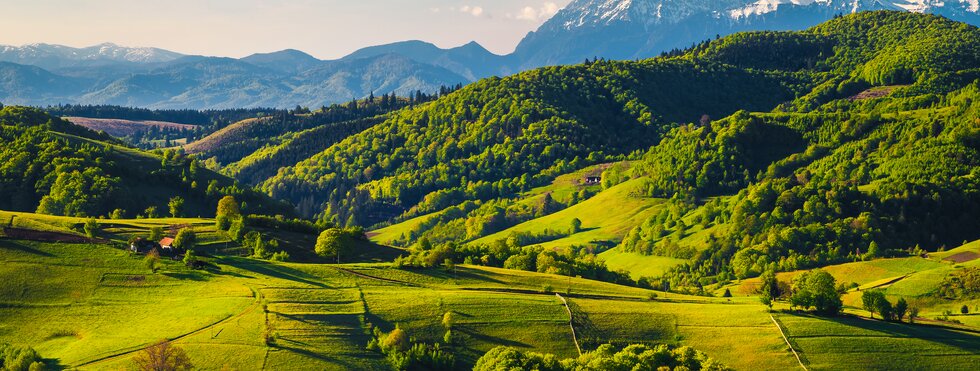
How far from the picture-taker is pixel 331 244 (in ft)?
538

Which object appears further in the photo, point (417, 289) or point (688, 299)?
point (688, 299)

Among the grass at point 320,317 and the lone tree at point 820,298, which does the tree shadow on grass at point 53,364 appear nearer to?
the grass at point 320,317

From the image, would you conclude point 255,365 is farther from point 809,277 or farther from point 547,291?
point 809,277

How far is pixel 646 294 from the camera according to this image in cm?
15225

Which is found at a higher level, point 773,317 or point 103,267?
point 103,267

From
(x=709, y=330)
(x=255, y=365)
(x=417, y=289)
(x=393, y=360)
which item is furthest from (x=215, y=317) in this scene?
(x=709, y=330)

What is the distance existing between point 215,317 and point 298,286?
18.5m

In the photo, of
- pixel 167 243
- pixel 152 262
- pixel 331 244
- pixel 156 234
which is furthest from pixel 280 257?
pixel 152 262

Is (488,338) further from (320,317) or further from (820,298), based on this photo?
(820,298)

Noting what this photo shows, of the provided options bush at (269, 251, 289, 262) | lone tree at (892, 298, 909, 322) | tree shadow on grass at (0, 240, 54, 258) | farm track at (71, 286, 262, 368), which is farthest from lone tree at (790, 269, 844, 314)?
tree shadow on grass at (0, 240, 54, 258)

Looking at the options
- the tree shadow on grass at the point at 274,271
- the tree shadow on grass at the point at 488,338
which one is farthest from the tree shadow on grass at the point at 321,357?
the tree shadow on grass at the point at 274,271

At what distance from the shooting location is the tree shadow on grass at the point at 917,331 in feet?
427

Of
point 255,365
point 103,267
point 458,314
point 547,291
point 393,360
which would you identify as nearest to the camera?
point 255,365

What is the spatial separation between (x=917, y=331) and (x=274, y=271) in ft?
321
